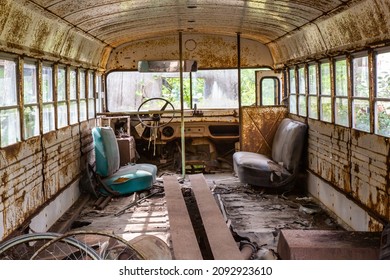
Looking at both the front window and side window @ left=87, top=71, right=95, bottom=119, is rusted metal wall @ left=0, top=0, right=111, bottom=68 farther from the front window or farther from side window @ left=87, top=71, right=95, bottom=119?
the front window

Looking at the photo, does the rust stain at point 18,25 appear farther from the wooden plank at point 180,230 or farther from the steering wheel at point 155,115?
the steering wheel at point 155,115

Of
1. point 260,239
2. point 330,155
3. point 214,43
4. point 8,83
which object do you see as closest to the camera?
point 8,83

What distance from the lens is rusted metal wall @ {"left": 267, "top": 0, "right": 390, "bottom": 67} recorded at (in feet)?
18.7

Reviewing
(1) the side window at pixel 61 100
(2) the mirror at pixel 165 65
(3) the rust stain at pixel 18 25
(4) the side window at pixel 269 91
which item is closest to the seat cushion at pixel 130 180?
(1) the side window at pixel 61 100

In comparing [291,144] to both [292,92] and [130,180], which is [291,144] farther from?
[130,180]

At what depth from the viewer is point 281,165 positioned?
9.92m

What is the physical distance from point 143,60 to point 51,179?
16.2 feet

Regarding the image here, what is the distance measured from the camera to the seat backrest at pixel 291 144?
9.48 m

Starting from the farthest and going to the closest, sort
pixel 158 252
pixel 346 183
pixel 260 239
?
1. pixel 346 183
2. pixel 260 239
3. pixel 158 252

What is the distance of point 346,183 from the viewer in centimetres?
738

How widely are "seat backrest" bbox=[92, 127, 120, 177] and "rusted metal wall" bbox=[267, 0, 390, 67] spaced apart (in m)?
3.56
